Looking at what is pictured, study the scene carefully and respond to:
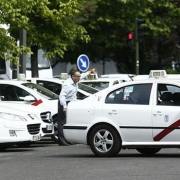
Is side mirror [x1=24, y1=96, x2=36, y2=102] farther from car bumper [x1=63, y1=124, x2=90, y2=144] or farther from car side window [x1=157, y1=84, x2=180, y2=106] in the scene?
car side window [x1=157, y1=84, x2=180, y2=106]

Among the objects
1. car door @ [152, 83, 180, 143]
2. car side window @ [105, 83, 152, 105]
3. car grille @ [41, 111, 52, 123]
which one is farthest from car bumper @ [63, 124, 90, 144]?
car grille @ [41, 111, 52, 123]

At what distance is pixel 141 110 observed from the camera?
16.1 metres

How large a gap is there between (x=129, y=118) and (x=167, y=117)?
68 cm

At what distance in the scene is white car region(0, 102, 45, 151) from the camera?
1828 cm

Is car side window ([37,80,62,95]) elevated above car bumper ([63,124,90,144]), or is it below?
above

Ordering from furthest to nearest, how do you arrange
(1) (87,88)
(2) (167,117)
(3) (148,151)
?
1. (1) (87,88)
2. (3) (148,151)
3. (2) (167,117)

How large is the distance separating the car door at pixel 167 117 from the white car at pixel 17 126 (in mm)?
3428

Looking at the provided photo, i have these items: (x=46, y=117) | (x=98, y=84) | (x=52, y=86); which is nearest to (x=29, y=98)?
(x=46, y=117)

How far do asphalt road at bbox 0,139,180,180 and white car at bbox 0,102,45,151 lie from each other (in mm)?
304

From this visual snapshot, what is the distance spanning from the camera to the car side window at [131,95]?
16.2m

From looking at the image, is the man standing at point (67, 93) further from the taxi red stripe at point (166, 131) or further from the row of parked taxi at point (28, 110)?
the taxi red stripe at point (166, 131)

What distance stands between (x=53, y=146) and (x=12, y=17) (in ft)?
21.9

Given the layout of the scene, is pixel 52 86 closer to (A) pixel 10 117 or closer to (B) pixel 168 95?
(A) pixel 10 117

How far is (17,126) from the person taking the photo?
Answer: 1834 centimetres
